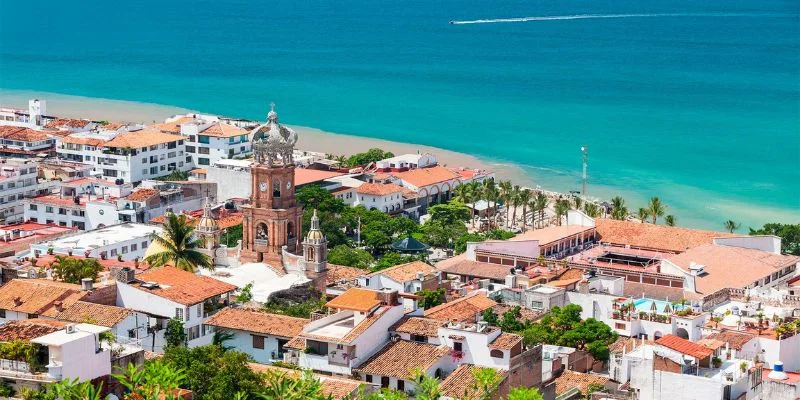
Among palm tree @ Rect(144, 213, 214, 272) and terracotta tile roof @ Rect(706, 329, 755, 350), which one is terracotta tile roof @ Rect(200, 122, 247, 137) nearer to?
palm tree @ Rect(144, 213, 214, 272)

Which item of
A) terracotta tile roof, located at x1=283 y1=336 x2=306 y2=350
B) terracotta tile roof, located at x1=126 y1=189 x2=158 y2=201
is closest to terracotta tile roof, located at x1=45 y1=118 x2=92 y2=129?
terracotta tile roof, located at x1=126 y1=189 x2=158 y2=201

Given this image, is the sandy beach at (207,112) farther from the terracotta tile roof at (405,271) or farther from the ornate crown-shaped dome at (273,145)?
the ornate crown-shaped dome at (273,145)

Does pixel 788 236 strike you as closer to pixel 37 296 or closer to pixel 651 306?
pixel 651 306

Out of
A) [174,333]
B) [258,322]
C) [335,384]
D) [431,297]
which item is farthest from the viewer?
[431,297]

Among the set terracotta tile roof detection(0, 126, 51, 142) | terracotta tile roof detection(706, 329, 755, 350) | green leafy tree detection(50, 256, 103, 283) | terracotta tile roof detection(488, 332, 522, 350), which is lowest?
terracotta tile roof detection(706, 329, 755, 350)

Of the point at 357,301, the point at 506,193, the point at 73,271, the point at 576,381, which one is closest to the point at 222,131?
the point at 506,193

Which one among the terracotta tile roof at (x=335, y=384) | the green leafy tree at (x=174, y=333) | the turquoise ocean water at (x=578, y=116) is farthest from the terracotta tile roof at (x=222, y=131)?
the terracotta tile roof at (x=335, y=384)
